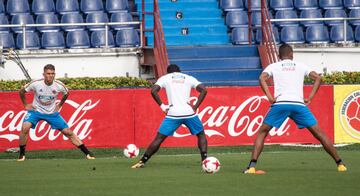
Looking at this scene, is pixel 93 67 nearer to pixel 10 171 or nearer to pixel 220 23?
pixel 220 23

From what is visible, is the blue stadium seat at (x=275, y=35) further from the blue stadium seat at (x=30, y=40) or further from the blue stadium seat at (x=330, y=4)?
the blue stadium seat at (x=30, y=40)

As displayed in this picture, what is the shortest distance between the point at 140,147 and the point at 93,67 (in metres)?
4.34

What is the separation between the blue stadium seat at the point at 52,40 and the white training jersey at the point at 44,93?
6890 mm

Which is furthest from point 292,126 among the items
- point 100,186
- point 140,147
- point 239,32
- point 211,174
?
point 100,186

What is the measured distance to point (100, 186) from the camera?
16266 millimetres

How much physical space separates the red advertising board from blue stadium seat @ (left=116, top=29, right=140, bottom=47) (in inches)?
177

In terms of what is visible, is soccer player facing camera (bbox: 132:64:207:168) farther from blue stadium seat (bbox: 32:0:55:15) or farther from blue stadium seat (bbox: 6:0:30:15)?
blue stadium seat (bbox: 6:0:30:15)

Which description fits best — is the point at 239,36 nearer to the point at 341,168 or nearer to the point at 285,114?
the point at 285,114

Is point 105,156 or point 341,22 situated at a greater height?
point 341,22

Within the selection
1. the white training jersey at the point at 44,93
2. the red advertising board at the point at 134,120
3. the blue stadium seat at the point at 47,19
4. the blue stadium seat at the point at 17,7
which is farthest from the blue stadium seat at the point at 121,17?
the white training jersey at the point at 44,93

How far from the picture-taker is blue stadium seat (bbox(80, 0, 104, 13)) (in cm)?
3017

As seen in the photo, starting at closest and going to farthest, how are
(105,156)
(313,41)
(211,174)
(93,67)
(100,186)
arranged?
(100,186)
(211,174)
(105,156)
(93,67)
(313,41)

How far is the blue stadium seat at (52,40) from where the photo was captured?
29.0 meters

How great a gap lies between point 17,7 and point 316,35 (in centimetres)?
801
